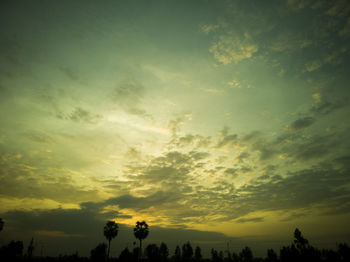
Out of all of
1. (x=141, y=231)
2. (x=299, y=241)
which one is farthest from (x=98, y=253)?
(x=299, y=241)

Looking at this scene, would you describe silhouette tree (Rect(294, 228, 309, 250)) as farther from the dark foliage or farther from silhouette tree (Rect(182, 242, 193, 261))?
silhouette tree (Rect(182, 242, 193, 261))

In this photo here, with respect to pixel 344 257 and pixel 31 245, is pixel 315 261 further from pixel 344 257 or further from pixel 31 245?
pixel 31 245

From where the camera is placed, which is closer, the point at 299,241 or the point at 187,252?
the point at 299,241

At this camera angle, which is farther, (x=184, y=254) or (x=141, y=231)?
(x=184, y=254)

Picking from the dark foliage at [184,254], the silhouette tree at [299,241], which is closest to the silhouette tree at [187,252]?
the dark foliage at [184,254]

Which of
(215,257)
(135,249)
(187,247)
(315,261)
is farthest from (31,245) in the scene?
(315,261)

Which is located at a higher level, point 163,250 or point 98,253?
point 98,253

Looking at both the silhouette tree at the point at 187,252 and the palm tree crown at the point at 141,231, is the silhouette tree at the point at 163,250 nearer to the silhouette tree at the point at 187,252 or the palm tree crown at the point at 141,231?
the silhouette tree at the point at 187,252

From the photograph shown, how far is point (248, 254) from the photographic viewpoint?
11456 cm

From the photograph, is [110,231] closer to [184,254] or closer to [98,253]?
[98,253]

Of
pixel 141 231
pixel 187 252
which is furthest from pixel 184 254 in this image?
pixel 141 231

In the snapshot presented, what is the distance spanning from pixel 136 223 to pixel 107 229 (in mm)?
11752

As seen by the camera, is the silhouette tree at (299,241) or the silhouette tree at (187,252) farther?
the silhouette tree at (187,252)

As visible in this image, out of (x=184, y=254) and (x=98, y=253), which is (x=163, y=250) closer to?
(x=184, y=254)
